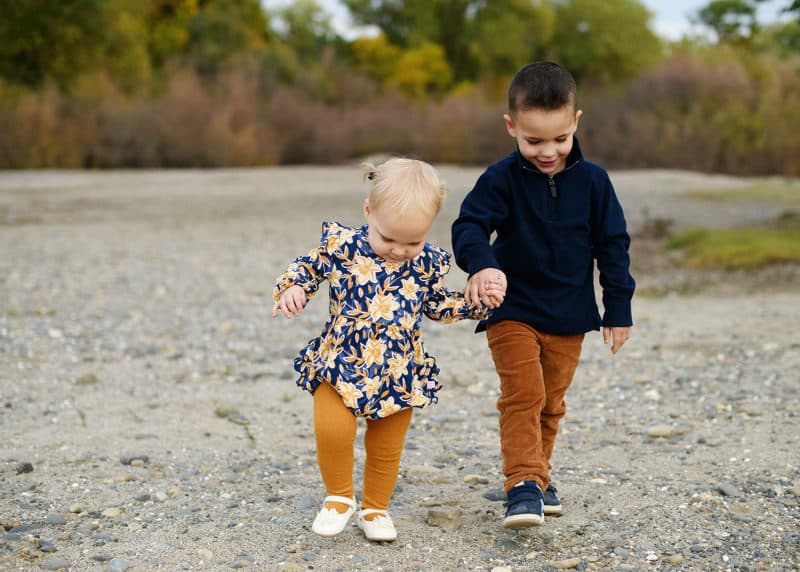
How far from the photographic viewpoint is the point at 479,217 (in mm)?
3396

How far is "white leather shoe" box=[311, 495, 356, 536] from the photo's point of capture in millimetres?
3369

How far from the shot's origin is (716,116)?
21.7 metres

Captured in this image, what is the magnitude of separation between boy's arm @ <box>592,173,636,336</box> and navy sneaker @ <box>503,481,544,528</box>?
23.4 inches

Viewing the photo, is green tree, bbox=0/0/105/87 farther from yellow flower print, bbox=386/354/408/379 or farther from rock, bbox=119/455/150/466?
yellow flower print, bbox=386/354/408/379

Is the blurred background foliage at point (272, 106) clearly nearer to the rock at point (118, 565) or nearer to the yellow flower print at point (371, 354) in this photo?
the yellow flower print at point (371, 354)

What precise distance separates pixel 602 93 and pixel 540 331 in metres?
23.1

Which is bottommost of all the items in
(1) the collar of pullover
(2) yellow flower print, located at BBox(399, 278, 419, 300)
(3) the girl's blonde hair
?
(2) yellow flower print, located at BBox(399, 278, 419, 300)

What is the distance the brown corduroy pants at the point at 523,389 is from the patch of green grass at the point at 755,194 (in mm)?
11926

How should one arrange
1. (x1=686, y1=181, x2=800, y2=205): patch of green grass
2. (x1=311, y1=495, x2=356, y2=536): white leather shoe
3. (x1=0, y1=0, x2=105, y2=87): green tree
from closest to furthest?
(x1=311, y1=495, x2=356, y2=536): white leather shoe
(x1=686, y1=181, x2=800, y2=205): patch of green grass
(x1=0, y1=0, x2=105, y2=87): green tree

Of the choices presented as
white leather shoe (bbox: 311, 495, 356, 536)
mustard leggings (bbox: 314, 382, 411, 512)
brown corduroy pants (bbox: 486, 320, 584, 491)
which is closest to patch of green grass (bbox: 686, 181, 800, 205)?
brown corduroy pants (bbox: 486, 320, 584, 491)

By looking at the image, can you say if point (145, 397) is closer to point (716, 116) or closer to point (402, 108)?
point (716, 116)

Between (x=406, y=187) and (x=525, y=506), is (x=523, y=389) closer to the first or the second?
(x=525, y=506)

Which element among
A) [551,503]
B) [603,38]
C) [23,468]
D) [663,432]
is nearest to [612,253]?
[551,503]

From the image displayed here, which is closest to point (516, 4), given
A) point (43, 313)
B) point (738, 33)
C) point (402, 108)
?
point (738, 33)
